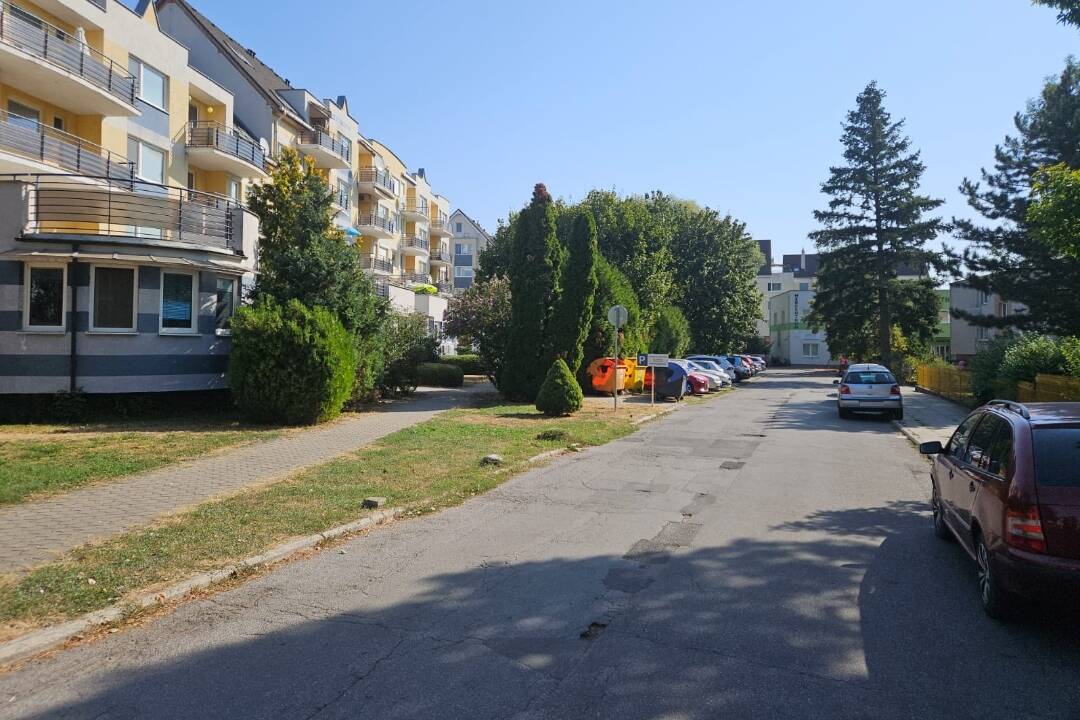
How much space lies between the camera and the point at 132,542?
6734mm

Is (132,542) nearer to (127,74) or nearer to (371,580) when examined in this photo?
(371,580)

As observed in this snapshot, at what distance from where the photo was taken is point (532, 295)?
23.4 meters

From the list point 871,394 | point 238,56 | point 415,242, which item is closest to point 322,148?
point 238,56

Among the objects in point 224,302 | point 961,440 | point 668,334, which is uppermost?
point 668,334

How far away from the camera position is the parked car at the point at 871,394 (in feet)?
70.0

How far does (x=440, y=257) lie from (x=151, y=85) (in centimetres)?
3981

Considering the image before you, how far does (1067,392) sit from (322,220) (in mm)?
17700

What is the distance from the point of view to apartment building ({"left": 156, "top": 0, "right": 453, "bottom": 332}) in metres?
33.3

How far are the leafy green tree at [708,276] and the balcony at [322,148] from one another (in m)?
23.0

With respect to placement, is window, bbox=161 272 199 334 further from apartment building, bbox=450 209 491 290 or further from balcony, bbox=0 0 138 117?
apartment building, bbox=450 209 491 290

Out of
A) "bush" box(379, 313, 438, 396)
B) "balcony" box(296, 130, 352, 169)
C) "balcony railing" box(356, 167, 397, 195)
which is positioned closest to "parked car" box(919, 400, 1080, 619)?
"bush" box(379, 313, 438, 396)

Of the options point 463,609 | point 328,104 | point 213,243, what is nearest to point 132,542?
point 463,609

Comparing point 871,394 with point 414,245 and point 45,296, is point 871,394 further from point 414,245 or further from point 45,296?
point 414,245

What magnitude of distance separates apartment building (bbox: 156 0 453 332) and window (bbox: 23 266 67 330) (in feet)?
25.6
